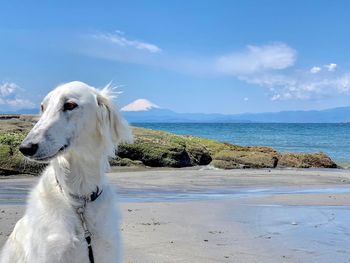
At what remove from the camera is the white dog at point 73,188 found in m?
4.46

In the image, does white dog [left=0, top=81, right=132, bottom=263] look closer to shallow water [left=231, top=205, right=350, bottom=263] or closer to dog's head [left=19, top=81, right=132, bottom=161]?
dog's head [left=19, top=81, right=132, bottom=161]

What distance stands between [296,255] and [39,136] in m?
5.16

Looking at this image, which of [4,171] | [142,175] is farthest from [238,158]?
[4,171]

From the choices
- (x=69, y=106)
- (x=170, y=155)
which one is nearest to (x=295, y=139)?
(x=170, y=155)

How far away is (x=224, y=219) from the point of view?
11055 millimetres

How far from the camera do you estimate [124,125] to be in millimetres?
4902

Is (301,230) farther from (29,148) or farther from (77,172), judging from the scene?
(29,148)

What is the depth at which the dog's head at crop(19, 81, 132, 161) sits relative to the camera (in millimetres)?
4277

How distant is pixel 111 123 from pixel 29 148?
894 mm

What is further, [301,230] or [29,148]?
[301,230]

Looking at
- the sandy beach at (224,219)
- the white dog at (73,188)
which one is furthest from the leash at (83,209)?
the sandy beach at (224,219)

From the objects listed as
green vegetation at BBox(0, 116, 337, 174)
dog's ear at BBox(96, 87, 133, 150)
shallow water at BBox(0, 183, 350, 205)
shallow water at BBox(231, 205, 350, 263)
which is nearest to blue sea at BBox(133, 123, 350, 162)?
green vegetation at BBox(0, 116, 337, 174)

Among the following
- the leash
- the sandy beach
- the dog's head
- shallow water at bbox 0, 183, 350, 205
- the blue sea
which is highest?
the dog's head

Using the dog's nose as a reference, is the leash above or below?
below
